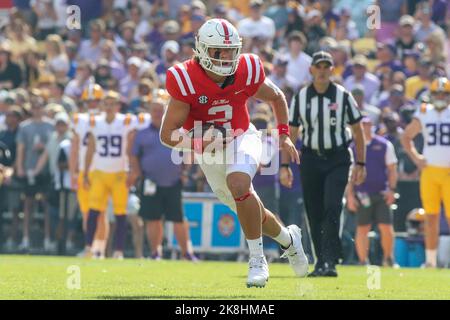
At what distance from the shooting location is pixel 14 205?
1791cm

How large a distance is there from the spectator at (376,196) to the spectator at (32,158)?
4.71 meters

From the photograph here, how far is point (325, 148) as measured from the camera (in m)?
11.4

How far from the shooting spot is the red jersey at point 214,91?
8.84 meters

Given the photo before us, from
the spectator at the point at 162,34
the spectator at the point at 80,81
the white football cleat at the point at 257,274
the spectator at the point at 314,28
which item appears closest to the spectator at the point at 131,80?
the spectator at the point at 80,81

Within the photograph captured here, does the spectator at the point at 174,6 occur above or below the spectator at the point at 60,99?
above

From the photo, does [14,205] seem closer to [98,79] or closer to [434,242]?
[98,79]

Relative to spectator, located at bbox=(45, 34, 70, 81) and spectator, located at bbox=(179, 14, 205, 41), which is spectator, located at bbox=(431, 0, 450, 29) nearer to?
spectator, located at bbox=(179, 14, 205, 41)

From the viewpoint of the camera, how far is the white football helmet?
873 centimetres

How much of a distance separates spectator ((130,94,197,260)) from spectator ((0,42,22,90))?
201 inches

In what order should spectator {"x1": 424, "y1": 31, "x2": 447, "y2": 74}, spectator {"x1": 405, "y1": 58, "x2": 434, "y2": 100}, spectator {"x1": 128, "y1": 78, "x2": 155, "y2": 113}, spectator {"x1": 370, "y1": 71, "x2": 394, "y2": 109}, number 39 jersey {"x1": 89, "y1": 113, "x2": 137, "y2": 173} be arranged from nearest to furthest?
number 39 jersey {"x1": 89, "y1": 113, "x2": 137, "y2": 173} < spectator {"x1": 128, "y1": 78, "x2": 155, "y2": 113} < spectator {"x1": 405, "y1": 58, "x2": 434, "y2": 100} < spectator {"x1": 370, "y1": 71, "x2": 394, "y2": 109} < spectator {"x1": 424, "y1": 31, "x2": 447, "y2": 74}

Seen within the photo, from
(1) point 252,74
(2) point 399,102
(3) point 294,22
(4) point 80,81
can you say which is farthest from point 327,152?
(4) point 80,81

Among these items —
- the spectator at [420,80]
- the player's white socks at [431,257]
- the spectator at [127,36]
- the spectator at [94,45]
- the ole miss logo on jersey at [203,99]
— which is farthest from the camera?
the spectator at [127,36]

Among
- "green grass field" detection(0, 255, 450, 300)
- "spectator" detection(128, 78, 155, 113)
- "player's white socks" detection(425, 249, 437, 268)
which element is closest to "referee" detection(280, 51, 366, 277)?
"green grass field" detection(0, 255, 450, 300)

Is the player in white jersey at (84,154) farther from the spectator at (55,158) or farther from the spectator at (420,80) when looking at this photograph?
the spectator at (420,80)
